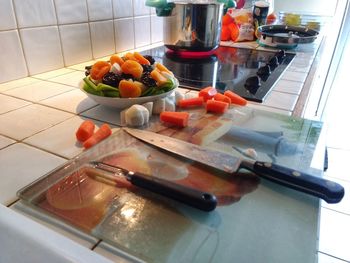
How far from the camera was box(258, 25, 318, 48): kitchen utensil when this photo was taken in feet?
3.80

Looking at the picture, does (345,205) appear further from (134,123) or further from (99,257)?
(99,257)

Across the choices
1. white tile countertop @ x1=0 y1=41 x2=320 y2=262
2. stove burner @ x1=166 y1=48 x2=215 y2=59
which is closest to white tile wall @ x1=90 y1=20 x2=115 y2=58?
white tile countertop @ x1=0 y1=41 x2=320 y2=262

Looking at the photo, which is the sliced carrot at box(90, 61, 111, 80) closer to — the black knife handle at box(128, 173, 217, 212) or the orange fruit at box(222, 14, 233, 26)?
the black knife handle at box(128, 173, 217, 212)

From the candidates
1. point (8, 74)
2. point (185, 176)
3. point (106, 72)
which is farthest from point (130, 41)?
point (185, 176)

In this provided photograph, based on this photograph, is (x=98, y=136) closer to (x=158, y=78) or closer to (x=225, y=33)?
(x=158, y=78)

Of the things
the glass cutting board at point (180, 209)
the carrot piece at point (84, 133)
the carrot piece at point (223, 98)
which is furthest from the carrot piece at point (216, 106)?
the carrot piece at point (84, 133)

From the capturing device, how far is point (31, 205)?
357 mm

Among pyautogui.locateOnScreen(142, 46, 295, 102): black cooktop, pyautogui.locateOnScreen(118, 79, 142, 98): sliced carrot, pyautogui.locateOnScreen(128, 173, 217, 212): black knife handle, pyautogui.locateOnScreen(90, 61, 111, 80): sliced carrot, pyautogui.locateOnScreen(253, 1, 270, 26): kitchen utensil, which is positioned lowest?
pyautogui.locateOnScreen(142, 46, 295, 102): black cooktop

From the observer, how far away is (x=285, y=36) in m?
1.18

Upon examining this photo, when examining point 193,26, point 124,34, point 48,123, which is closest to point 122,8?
point 124,34

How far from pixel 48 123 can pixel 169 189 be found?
33cm

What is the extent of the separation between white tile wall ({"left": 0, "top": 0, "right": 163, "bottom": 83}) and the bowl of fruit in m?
0.30

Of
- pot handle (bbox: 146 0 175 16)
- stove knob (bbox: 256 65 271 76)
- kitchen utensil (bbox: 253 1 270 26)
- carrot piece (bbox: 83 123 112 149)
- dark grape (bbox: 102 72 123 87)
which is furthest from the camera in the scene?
kitchen utensil (bbox: 253 1 270 26)

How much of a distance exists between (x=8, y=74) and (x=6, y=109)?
0.21 metres
